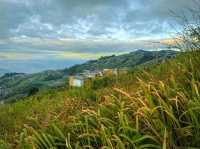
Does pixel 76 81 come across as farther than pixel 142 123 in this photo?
Yes

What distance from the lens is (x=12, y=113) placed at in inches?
533

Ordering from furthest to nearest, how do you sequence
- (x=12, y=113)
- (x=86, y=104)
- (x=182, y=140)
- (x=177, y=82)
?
(x=12, y=113) → (x=86, y=104) → (x=177, y=82) → (x=182, y=140)

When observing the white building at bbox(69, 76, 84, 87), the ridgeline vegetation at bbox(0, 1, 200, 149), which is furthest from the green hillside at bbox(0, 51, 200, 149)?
the white building at bbox(69, 76, 84, 87)

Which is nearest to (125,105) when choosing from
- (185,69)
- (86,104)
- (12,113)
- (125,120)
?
(125,120)

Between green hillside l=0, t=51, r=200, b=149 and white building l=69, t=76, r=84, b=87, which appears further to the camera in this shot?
white building l=69, t=76, r=84, b=87

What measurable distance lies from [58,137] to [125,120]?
1.18 m

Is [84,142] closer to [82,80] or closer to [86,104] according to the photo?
[86,104]

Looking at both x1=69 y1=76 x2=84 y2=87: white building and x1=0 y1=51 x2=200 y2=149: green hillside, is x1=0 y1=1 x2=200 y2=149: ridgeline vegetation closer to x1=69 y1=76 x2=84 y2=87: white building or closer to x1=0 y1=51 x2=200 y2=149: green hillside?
x1=0 y1=51 x2=200 y2=149: green hillside

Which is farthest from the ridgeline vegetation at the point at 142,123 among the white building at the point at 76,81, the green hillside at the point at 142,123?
the white building at the point at 76,81

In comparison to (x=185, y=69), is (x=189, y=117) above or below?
below

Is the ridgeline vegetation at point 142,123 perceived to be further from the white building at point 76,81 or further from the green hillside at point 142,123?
the white building at point 76,81

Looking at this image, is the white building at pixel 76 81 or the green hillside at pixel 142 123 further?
the white building at pixel 76 81

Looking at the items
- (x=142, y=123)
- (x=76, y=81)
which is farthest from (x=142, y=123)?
(x=76, y=81)

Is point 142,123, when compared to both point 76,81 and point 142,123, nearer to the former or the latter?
point 142,123
